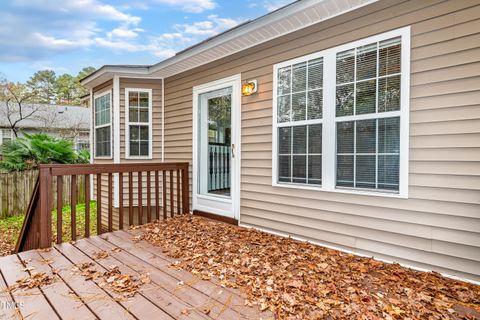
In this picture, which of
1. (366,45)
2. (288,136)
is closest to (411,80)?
(366,45)

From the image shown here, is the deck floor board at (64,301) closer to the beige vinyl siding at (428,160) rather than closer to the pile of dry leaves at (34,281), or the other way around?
the pile of dry leaves at (34,281)

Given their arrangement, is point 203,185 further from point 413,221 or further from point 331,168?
point 413,221

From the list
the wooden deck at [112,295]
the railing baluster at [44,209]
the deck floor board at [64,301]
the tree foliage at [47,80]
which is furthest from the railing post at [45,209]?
the tree foliage at [47,80]

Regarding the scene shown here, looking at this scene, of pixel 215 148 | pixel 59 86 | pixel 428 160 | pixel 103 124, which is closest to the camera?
pixel 428 160

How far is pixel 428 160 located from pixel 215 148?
337 centimetres

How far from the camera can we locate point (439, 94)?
8.09ft

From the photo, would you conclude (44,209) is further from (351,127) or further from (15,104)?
(15,104)

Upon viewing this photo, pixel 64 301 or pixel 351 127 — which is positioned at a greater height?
pixel 351 127

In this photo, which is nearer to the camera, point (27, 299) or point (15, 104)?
point (27, 299)

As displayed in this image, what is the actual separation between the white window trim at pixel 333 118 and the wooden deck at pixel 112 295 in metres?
1.79

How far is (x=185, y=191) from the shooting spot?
4871 millimetres

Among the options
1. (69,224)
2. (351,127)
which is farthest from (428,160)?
(69,224)

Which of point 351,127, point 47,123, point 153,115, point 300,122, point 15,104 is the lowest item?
point 351,127

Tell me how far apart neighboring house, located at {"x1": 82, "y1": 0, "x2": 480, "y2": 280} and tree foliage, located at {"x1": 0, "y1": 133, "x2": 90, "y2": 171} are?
6.25 metres
